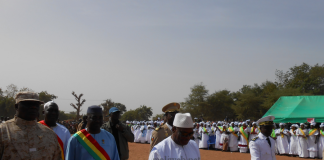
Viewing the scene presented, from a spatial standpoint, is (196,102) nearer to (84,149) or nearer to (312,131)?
(312,131)

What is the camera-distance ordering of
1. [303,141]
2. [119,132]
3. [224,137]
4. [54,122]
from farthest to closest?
1. [224,137]
2. [303,141]
3. [119,132]
4. [54,122]

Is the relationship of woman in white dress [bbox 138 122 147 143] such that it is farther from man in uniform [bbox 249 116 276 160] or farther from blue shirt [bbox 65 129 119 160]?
blue shirt [bbox 65 129 119 160]

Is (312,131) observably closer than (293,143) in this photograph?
Yes

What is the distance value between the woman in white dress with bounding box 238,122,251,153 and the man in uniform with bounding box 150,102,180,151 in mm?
13850

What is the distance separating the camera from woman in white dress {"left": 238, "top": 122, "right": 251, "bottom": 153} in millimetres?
18141

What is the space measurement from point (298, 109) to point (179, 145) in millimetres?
18547

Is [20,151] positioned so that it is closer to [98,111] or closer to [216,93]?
[98,111]

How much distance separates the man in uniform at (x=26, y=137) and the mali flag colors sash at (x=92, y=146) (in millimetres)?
443

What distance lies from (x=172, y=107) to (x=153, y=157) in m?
2.44

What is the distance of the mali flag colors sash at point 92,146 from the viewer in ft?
11.6

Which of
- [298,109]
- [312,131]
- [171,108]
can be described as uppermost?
[298,109]

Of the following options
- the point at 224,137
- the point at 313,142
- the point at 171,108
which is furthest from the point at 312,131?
the point at 171,108

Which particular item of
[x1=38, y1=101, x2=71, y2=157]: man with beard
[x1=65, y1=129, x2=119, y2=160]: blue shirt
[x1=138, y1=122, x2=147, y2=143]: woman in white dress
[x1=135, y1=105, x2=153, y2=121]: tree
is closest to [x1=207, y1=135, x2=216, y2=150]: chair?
[x1=138, y1=122, x2=147, y2=143]: woman in white dress

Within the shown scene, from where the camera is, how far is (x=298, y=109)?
19.3 m
